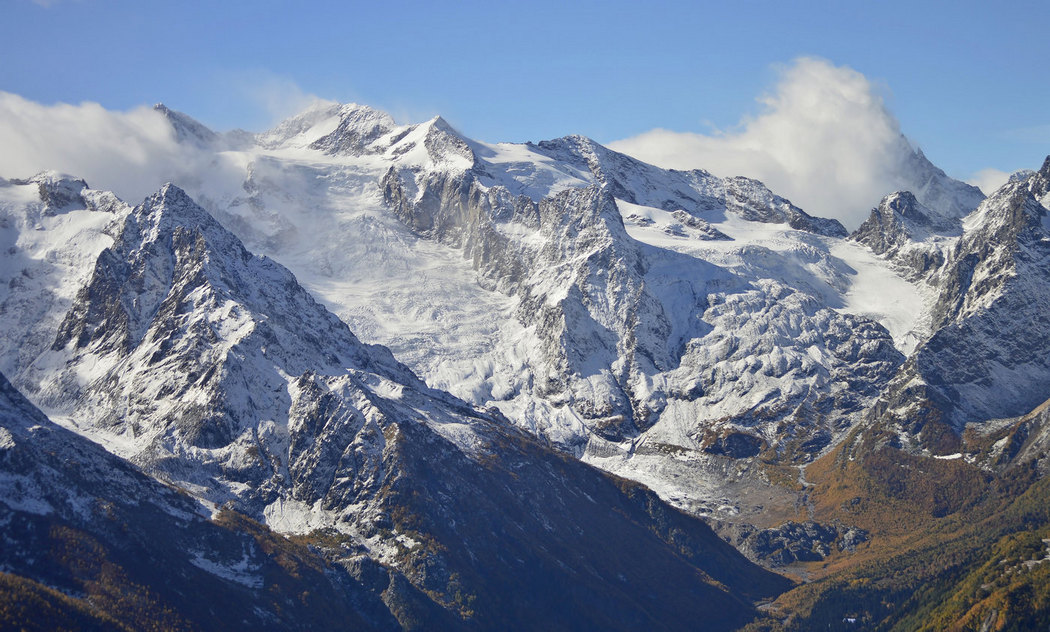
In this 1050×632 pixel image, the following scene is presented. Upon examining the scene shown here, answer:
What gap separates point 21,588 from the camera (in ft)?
646

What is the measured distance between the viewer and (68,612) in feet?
652

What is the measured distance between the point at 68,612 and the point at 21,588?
7.12 m
